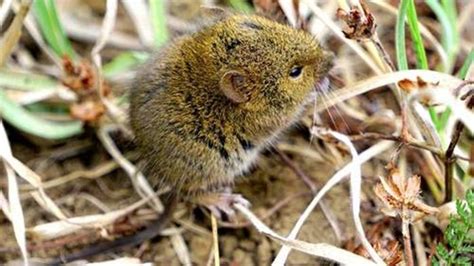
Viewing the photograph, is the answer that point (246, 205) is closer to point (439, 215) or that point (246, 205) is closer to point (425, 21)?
point (439, 215)

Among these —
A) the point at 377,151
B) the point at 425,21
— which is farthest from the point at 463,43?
the point at 377,151

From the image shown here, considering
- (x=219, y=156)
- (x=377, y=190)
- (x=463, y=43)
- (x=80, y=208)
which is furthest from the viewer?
(x=463, y=43)

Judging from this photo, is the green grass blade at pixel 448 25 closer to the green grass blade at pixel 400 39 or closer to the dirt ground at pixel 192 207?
the green grass blade at pixel 400 39

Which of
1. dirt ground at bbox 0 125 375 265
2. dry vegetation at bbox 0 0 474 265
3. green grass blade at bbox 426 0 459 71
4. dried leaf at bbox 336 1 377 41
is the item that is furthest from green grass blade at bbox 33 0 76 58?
green grass blade at bbox 426 0 459 71

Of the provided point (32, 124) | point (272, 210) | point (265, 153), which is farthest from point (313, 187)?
point (32, 124)

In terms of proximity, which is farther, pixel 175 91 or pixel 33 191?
pixel 33 191

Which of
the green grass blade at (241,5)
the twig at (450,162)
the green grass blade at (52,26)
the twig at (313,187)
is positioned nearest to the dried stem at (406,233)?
the twig at (450,162)

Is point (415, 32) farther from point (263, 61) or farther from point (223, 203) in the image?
point (223, 203)
